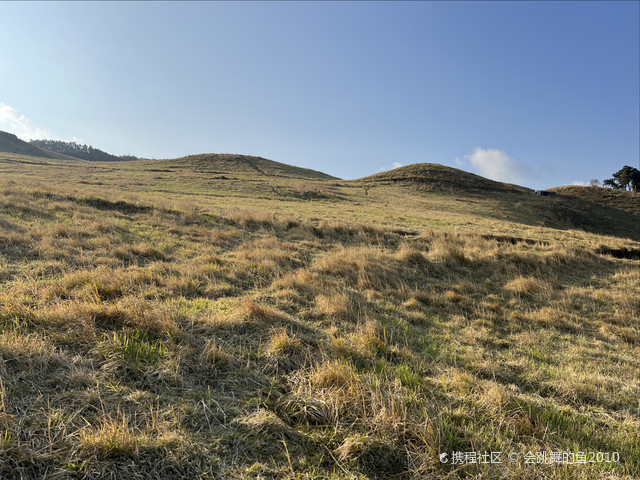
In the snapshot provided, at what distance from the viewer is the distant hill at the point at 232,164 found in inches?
2800

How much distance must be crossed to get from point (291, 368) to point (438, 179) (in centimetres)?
6848

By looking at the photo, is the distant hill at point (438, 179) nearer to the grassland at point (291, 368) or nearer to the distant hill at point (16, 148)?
the grassland at point (291, 368)

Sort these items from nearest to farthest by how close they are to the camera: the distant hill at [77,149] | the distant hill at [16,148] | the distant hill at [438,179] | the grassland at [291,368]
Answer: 1. the grassland at [291,368]
2. the distant hill at [438,179]
3. the distant hill at [16,148]
4. the distant hill at [77,149]

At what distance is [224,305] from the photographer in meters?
6.16

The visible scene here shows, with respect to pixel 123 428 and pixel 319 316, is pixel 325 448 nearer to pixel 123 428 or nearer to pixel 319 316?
pixel 123 428

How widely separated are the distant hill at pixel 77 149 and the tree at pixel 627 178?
22618 cm

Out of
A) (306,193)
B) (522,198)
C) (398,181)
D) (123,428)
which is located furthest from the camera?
(398,181)

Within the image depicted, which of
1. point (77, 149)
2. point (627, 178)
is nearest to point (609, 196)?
point (627, 178)

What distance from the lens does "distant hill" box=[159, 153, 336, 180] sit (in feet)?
233

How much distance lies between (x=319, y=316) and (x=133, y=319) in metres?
3.27

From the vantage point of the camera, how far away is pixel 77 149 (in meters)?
186

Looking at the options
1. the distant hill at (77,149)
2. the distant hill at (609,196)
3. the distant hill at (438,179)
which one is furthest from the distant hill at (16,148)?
the distant hill at (609,196)

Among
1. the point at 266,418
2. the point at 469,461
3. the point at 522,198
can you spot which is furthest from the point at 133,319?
the point at 522,198

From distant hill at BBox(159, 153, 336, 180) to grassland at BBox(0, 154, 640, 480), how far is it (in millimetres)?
62558
